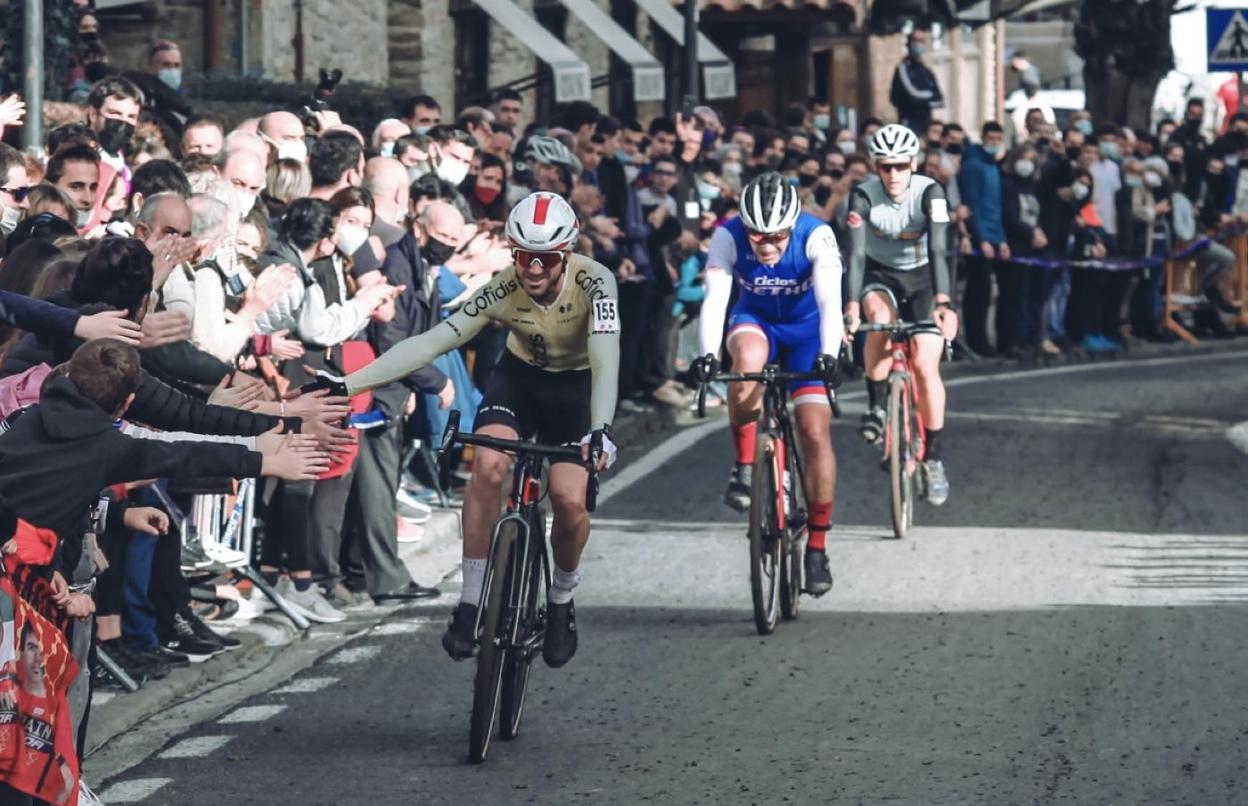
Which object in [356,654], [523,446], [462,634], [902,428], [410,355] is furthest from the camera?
[902,428]

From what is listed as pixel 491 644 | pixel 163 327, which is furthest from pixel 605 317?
pixel 163 327

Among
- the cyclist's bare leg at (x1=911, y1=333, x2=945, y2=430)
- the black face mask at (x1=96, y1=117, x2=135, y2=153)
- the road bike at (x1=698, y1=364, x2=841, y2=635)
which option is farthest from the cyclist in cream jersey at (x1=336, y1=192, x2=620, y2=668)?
the cyclist's bare leg at (x1=911, y1=333, x2=945, y2=430)

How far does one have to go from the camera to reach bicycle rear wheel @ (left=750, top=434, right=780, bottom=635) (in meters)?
11.7

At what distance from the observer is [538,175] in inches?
711

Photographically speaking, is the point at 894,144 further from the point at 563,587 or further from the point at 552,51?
the point at 552,51

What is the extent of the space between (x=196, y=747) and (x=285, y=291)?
266 cm

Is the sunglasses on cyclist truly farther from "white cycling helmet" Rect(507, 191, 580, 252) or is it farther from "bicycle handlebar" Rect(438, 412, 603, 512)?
"bicycle handlebar" Rect(438, 412, 603, 512)

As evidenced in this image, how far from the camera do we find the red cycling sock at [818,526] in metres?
12.7

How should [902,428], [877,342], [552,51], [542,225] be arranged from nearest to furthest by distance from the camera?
[542,225], [902,428], [877,342], [552,51]

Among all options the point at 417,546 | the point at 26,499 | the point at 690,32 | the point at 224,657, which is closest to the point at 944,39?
the point at 690,32

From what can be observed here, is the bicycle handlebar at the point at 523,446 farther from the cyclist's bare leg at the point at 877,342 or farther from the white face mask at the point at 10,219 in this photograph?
the cyclist's bare leg at the point at 877,342

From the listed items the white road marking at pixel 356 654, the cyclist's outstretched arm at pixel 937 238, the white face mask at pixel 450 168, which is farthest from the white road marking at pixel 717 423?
the white road marking at pixel 356 654

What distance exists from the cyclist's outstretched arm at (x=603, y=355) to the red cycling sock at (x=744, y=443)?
9.80ft

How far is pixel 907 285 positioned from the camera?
15.7 metres
